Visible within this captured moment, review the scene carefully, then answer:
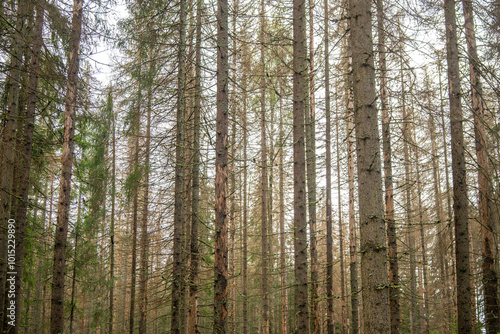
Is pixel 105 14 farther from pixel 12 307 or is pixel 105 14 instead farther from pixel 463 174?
pixel 463 174

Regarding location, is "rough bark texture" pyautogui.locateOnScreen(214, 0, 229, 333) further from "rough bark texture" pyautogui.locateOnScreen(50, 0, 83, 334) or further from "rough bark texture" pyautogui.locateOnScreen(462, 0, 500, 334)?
"rough bark texture" pyautogui.locateOnScreen(462, 0, 500, 334)

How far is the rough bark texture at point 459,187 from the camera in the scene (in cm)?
704

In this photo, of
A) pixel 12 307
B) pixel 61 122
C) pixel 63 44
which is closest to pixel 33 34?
pixel 63 44

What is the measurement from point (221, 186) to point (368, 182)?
298 cm

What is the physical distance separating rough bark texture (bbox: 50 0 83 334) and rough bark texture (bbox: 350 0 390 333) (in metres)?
7.06

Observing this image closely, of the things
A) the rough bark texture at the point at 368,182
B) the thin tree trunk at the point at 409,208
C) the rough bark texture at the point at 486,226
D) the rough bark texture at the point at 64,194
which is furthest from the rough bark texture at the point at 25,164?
the rough bark texture at the point at 486,226

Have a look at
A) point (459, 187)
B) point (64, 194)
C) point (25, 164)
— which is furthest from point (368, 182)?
point (25, 164)

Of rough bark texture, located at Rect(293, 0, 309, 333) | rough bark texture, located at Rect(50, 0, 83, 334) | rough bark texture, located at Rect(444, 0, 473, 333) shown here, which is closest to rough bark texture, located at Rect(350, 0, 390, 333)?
rough bark texture, located at Rect(293, 0, 309, 333)

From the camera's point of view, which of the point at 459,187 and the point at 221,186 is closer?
the point at 221,186

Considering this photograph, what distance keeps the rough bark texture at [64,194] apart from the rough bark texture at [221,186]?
165 inches

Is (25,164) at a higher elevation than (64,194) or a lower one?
higher

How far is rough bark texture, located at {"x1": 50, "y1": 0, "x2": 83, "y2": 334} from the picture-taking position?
8.57 m

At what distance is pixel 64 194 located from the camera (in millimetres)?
9109

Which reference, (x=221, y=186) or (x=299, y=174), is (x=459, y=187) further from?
(x=221, y=186)
